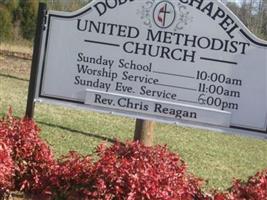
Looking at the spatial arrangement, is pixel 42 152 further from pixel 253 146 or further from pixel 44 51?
pixel 253 146

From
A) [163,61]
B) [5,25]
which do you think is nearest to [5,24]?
[5,25]

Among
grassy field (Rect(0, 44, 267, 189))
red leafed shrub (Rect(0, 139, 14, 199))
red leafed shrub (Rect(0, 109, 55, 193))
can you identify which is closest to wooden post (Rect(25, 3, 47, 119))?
red leafed shrub (Rect(0, 109, 55, 193))

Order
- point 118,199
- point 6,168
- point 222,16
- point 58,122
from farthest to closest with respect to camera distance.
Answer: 1. point 58,122
2. point 222,16
3. point 6,168
4. point 118,199

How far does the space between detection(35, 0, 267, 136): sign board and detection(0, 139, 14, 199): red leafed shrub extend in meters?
1.00

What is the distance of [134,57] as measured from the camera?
5.11 metres

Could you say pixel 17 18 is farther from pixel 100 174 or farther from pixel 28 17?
pixel 100 174

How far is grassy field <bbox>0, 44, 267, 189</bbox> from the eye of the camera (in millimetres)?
8211

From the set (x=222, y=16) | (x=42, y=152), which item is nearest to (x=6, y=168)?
(x=42, y=152)

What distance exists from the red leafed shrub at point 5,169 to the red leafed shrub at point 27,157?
122 millimetres

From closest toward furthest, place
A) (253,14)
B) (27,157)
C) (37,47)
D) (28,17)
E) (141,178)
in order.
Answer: (141,178)
(27,157)
(37,47)
(253,14)
(28,17)

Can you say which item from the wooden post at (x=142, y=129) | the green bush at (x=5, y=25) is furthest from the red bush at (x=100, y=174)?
the green bush at (x=5, y=25)

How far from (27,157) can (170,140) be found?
554 centimetres

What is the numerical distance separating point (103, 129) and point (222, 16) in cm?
524

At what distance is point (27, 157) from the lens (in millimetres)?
4590
